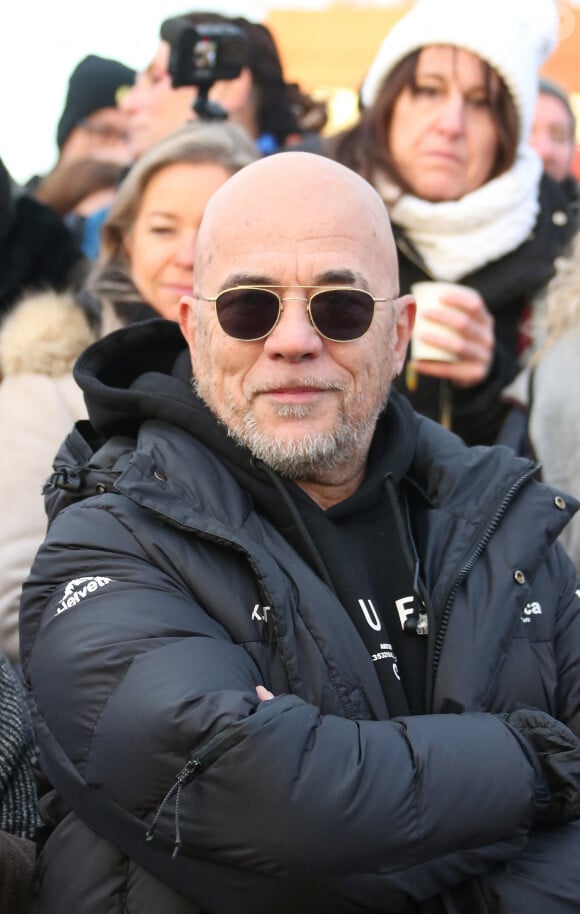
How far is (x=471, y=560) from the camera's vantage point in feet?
7.50

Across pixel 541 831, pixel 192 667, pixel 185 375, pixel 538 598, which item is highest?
pixel 185 375

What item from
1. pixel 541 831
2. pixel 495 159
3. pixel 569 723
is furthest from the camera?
pixel 495 159

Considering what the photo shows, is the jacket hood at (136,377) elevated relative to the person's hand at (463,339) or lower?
elevated

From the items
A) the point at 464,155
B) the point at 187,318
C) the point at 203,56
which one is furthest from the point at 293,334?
the point at 203,56

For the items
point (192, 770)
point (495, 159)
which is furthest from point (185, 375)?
point (495, 159)

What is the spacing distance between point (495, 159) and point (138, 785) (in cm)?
247

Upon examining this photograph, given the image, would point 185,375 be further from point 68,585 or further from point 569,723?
point 569,723

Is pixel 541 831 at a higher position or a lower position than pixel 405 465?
lower

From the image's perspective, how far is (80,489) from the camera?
7.44ft

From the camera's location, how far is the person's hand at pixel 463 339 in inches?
124

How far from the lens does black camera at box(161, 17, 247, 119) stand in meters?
3.77

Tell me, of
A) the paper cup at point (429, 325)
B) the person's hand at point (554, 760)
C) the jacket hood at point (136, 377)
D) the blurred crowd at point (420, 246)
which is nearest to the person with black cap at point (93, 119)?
the blurred crowd at point (420, 246)

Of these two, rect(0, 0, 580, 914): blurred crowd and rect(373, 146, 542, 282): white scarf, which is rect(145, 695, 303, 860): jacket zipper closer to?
rect(0, 0, 580, 914): blurred crowd

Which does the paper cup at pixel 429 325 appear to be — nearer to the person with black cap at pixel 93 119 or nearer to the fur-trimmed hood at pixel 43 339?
the fur-trimmed hood at pixel 43 339
